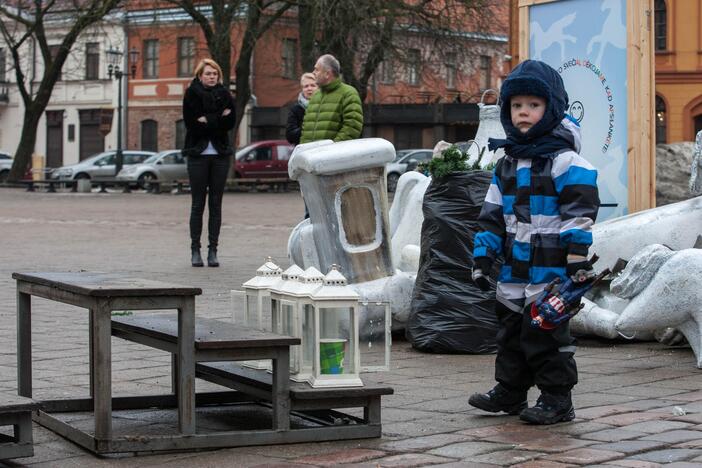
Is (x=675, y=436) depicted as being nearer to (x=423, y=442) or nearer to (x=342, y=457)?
(x=423, y=442)

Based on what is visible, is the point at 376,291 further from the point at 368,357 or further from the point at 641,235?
the point at 368,357

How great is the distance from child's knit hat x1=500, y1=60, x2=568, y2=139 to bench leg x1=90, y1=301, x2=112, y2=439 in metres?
1.91

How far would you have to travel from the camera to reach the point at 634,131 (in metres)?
9.61

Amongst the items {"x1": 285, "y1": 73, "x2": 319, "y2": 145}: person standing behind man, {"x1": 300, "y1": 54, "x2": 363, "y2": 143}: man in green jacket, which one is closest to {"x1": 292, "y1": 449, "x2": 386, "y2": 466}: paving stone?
{"x1": 300, "y1": 54, "x2": 363, "y2": 143}: man in green jacket

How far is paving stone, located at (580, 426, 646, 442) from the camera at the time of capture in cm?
505

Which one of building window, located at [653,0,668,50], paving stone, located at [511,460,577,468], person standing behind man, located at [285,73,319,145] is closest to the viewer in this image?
paving stone, located at [511,460,577,468]

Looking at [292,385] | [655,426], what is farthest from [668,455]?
[292,385]

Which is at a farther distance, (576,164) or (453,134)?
(453,134)

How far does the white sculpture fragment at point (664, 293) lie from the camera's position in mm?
6930

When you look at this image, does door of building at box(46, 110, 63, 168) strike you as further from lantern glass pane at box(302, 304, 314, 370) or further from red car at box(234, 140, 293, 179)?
lantern glass pane at box(302, 304, 314, 370)

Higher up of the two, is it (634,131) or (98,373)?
(634,131)

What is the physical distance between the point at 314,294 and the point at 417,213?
4488 mm

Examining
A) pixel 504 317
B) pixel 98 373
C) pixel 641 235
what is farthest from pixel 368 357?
pixel 641 235

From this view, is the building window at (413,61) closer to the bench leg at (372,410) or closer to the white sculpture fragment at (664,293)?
the white sculpture fragment at (664,293)
